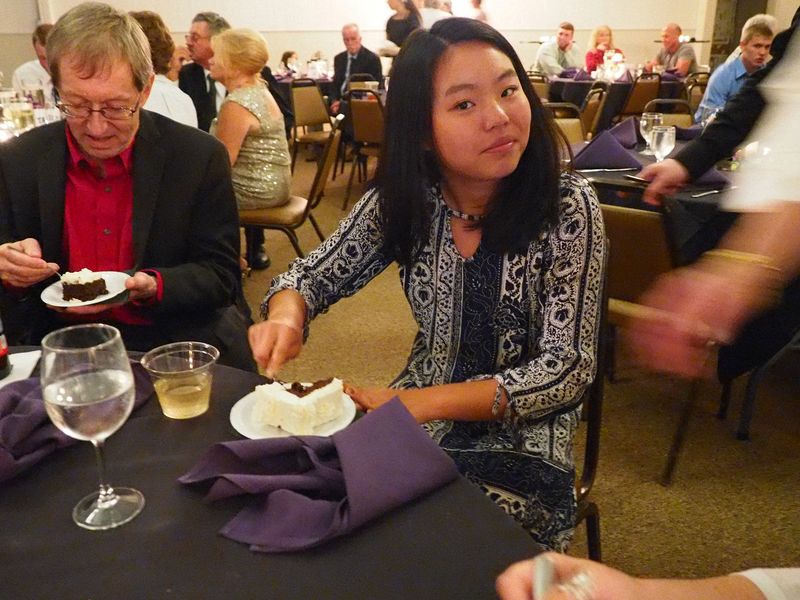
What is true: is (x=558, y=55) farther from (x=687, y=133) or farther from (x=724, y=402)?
(x=724, y=402)

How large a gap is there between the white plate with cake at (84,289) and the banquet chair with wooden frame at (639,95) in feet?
21.6

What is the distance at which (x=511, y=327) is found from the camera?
1495 mm

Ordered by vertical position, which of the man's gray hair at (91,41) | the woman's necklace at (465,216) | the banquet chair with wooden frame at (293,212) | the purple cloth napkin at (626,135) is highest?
the man's gray hair at (91,41)

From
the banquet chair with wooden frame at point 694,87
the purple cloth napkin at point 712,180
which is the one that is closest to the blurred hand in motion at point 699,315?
the purple cloth napkin at point 712,180

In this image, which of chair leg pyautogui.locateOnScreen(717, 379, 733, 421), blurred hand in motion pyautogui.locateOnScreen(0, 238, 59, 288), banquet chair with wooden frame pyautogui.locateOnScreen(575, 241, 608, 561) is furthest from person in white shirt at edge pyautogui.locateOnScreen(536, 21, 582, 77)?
blurred hand in motion pyautogui.locateOnScreen(0, 238, 59, 288)

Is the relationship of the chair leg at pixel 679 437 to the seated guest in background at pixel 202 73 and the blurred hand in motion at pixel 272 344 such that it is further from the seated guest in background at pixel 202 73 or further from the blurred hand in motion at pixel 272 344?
the seated guest in background at pixel 202 73

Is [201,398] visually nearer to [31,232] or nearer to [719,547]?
[31,232]

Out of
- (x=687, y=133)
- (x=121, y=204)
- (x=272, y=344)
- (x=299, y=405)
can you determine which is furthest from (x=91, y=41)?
(x=687, y=133)

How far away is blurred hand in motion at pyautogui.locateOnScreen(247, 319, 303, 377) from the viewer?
1.30m

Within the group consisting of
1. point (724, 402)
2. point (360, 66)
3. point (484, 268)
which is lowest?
point (724, 402)

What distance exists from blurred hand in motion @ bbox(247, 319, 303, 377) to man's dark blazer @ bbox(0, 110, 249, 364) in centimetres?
51

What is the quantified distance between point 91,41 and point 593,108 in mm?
5892

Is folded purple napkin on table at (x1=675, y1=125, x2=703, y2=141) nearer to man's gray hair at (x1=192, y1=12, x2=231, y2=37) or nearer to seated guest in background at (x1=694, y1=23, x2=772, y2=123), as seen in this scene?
seated guest in background at (x1=694, y1=23, x2=772, y2=123)

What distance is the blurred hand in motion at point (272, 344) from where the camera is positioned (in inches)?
51.1
